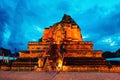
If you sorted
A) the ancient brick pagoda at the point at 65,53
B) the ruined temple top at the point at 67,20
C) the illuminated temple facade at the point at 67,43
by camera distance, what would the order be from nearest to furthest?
the ancient brick pagoda at the point at 65,53
the illuminated temple facade at the point at 67,43
the ruined temple top at the point at 67,20

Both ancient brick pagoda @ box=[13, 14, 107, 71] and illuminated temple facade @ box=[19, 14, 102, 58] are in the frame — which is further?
illuminated temple facade @ box=[19, 14, 102, 58]

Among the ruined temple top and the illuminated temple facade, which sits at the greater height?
the ruined temple top

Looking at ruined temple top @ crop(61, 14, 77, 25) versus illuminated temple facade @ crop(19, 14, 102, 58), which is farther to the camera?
ruined temple top @ crop(61, 14, 77, 25)

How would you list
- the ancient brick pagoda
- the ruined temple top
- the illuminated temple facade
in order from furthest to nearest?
the ruined temple top → the illuminated temple facade → the ancient brick pagoda

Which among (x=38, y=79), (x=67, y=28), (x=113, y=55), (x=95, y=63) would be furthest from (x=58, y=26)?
(x=113, y=55)

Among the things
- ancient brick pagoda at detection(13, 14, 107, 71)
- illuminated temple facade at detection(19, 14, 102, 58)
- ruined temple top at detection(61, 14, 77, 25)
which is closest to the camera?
ancient brick pagoda at detection(13, 14, 107, 71)

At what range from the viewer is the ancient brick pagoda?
18.8 metres

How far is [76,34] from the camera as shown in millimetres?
31141

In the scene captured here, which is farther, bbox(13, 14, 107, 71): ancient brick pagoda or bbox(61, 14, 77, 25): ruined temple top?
bbox(61, 14, 77, 25): ruined temple top

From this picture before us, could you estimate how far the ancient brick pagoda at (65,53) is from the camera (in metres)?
18.8

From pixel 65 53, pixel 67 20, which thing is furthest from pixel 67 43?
pixel 67 20

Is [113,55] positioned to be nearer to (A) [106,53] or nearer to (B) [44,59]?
(A) [106,53]

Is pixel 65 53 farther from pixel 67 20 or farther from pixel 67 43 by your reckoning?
pixel 67 20

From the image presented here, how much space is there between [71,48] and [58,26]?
442 cm
